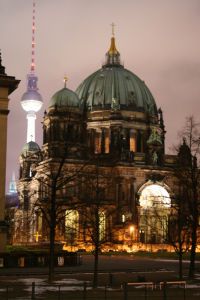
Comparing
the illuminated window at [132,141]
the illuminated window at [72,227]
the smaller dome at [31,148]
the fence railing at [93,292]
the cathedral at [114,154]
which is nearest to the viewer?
the fence railing at [93,292]

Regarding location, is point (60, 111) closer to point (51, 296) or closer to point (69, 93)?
point (69, 93)

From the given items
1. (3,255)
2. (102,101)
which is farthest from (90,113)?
(3,255)

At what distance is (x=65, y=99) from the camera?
112875 mm

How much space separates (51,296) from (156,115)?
336ft

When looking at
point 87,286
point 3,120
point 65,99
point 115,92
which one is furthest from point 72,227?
point 115,92

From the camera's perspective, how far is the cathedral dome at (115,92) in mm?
124062

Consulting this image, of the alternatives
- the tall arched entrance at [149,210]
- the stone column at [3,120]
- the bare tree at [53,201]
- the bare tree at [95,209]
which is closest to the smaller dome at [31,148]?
the tall arched entrance at [149,210]

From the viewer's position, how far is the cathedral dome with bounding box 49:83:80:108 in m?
112

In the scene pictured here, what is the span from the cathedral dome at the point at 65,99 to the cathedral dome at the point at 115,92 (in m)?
10.1

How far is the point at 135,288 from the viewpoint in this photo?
3459 cm

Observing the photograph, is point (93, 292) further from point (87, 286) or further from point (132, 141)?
point (132, 141)

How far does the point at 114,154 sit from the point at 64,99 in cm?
1455

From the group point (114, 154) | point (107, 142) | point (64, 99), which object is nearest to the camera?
point (114, 154)

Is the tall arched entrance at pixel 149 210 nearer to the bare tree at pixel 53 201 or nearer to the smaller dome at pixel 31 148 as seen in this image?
the smaller dome at pixel 31 148
